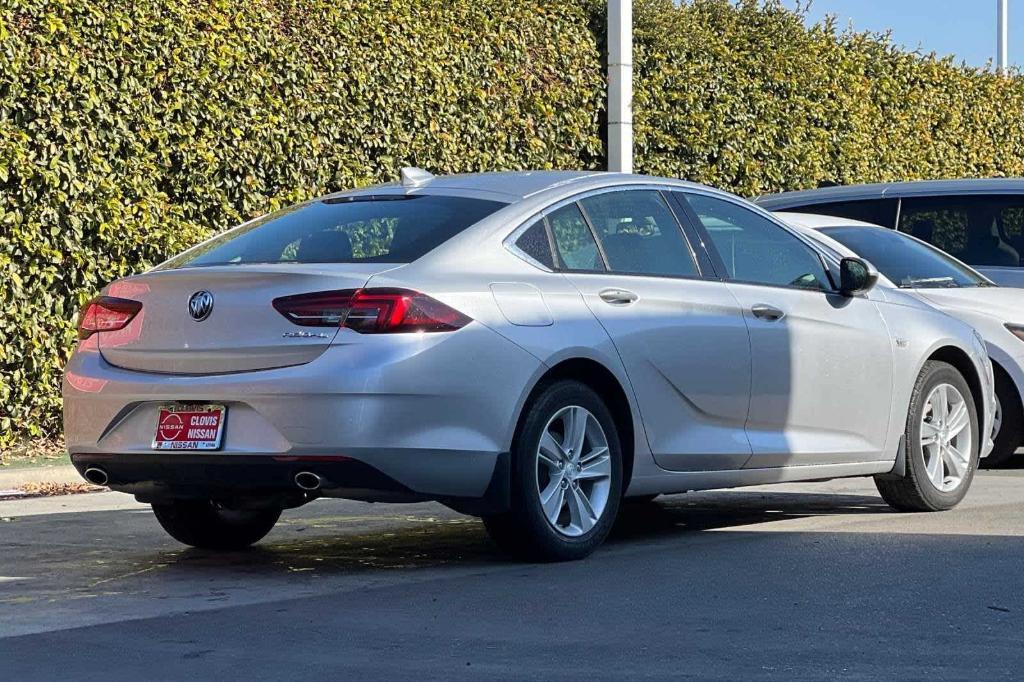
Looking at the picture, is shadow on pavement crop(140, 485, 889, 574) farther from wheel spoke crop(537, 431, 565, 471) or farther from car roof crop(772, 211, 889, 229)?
car roof crop(772, 211, 889, 229)

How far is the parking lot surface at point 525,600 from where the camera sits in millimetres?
5461

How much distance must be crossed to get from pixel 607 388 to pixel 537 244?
2.13 feet

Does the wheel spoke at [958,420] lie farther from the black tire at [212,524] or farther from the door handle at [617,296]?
the black tire at [212,524]

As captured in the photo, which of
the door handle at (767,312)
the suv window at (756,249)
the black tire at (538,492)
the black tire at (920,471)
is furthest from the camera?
the black tire at (920,471)

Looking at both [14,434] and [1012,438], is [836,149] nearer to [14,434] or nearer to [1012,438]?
[1012,438]

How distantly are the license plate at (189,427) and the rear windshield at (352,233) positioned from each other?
73 centimetres

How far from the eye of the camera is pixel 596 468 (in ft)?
24.7

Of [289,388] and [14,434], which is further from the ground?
[289,388]

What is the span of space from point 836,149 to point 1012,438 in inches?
304

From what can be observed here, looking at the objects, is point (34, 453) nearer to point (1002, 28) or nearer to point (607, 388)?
point (607, 388)

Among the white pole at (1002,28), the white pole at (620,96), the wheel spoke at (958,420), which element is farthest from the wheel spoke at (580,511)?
the white pole at (1002,28)

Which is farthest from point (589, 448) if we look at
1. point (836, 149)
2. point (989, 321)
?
point (836, 149)

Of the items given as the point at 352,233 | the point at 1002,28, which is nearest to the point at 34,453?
the point at 352,233

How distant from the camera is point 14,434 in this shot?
11.6m
